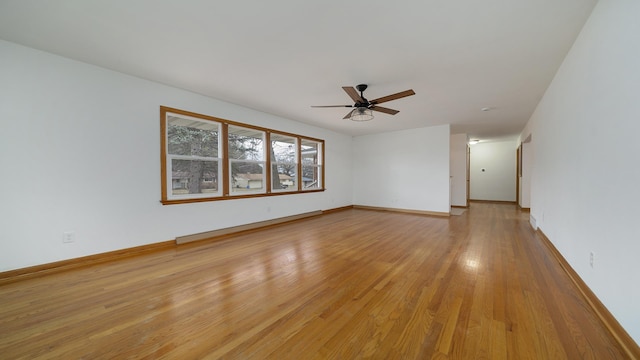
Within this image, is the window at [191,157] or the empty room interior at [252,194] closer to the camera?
the empty room interior at [252,194]

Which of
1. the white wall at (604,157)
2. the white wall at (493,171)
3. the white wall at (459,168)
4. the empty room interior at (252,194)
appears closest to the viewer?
the white wall at (604,157)

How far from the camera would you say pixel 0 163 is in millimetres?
2439

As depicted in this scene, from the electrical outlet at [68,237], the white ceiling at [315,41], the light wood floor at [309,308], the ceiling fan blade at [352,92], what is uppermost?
the white ceiling at [315,41]

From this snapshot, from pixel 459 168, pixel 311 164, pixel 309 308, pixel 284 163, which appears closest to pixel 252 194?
pixel 284 163

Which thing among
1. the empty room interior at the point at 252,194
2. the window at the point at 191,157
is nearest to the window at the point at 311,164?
the empty room interior at the point at 252,194

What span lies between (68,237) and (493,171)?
11.8 meters

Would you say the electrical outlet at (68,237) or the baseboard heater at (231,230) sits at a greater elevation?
the electrical outlet at (68,237)

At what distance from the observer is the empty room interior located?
5.17 feet

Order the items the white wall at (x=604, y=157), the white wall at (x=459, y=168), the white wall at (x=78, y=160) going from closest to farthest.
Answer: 1. the white wall at (x=604, y=157)
2. the white wall at (x=78, y=160)
3. the white wall at (x=459, y=168)

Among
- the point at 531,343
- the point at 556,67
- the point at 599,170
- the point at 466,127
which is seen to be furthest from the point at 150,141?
the point at 466,127

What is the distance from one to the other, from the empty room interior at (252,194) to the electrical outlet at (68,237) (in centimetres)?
1

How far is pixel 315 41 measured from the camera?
2406mm

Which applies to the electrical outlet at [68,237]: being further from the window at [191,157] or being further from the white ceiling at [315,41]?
the white ceiling at [315,41]

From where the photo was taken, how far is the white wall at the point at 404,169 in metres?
6.28
